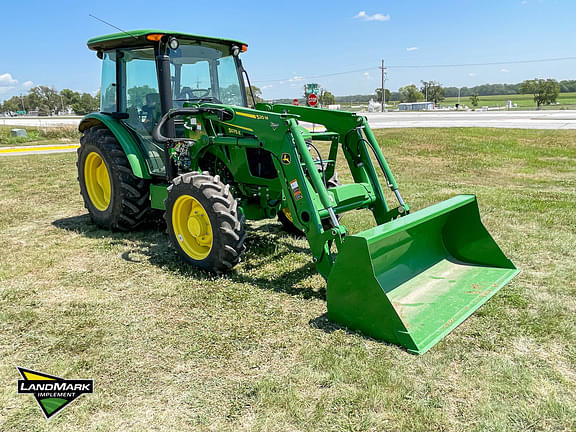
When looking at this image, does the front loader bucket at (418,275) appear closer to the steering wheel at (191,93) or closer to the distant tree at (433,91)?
the steering wheel at (191,93)

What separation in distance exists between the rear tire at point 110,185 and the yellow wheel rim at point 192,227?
1303 millimetres

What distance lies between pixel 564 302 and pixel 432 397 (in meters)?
2.03

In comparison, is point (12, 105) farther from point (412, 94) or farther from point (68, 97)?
point (412, 94)

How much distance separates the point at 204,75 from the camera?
20.2 feet

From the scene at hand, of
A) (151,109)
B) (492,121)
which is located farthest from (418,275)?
(492,121)

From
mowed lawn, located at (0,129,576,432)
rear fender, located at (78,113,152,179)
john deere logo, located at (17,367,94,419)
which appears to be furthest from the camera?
rear fender, located at (78,113,152,179)

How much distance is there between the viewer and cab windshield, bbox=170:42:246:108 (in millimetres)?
5824

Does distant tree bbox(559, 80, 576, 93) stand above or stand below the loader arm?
above

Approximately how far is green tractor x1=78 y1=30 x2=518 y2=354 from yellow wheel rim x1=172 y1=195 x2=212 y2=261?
0.01 meters

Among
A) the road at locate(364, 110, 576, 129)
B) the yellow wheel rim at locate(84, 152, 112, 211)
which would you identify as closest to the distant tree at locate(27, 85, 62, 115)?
the road at locate(364, 110, 576, 129)

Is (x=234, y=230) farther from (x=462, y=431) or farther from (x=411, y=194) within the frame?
(x=411, y=194)

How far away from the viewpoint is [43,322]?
13.5ft

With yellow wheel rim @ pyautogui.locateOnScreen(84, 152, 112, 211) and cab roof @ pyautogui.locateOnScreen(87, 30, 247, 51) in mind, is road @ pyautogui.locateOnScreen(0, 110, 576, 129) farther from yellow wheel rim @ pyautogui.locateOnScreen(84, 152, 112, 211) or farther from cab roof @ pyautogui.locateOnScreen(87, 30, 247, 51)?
yellow wheel rim @ pyautogui.locateOnScreen(84, 152, 112, 211)

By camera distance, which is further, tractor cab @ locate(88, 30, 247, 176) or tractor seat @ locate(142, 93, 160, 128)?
tractor seat @ locate(142, 93, 160, 128)
